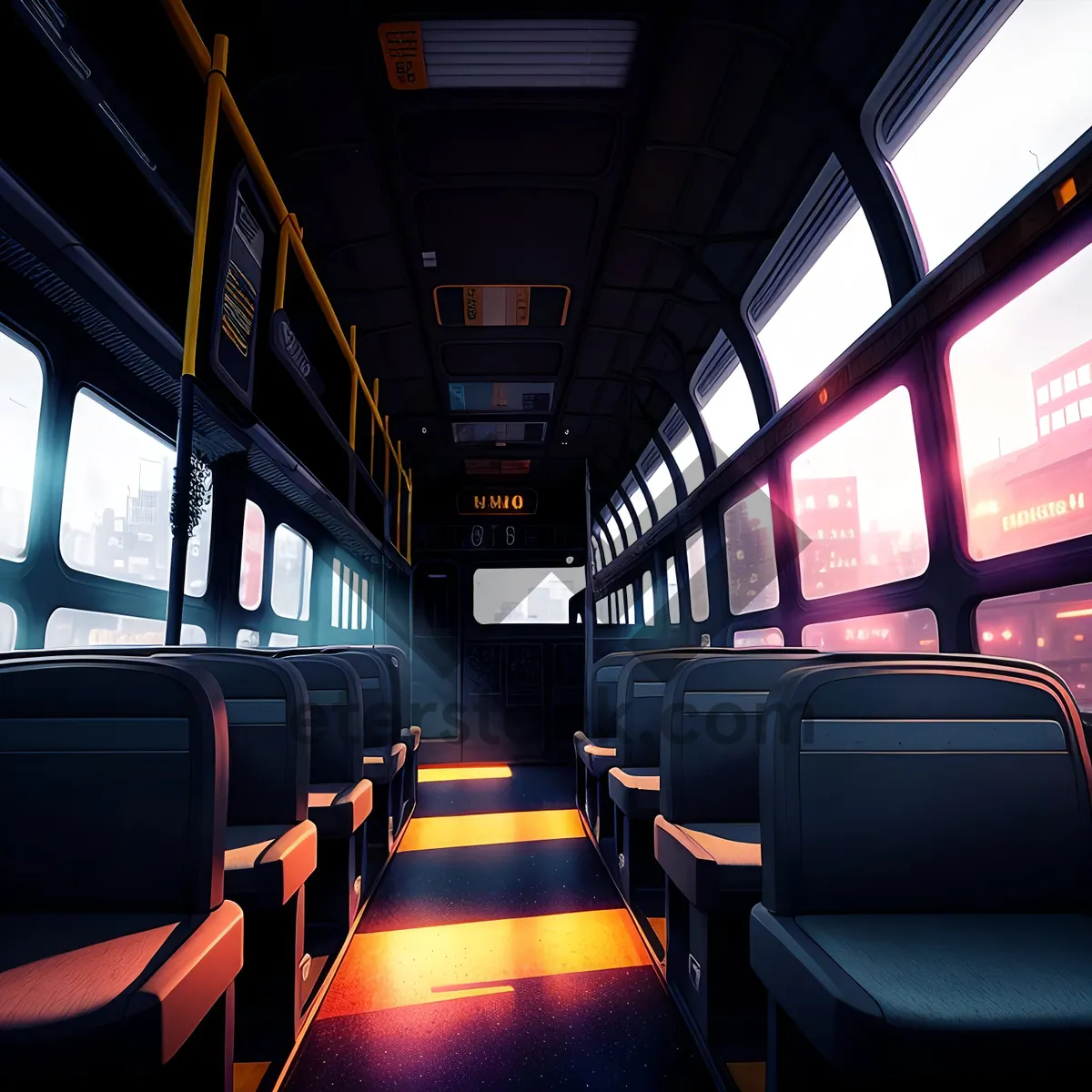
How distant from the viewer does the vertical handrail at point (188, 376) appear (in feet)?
7.78

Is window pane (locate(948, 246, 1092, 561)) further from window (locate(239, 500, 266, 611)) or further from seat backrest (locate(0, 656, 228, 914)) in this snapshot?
window (locate(239, 500, 266, 611))

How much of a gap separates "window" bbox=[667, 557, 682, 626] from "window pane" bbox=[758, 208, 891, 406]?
311 cm

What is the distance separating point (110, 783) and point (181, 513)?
1.10m

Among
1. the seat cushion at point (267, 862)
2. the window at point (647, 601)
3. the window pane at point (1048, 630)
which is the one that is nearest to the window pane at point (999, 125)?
the window pane at point (1048, 630)

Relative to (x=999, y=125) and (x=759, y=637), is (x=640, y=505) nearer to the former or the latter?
(x=759, y=637)

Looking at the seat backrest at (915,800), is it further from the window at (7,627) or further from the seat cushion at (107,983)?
the window at (7,627)

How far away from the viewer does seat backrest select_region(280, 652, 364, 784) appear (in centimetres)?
309

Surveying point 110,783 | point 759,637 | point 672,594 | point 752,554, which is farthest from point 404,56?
point 672,594

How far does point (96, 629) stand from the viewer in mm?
2961

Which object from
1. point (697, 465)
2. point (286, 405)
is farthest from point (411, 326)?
point (697, 465)

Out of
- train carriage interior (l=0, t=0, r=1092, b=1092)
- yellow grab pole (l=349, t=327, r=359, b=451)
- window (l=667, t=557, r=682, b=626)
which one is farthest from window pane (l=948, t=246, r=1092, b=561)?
window (l=667, t=557, r=682, b=626)

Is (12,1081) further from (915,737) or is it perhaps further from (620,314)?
(620,314)

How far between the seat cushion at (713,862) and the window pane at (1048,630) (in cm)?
98

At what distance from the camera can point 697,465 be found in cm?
679
